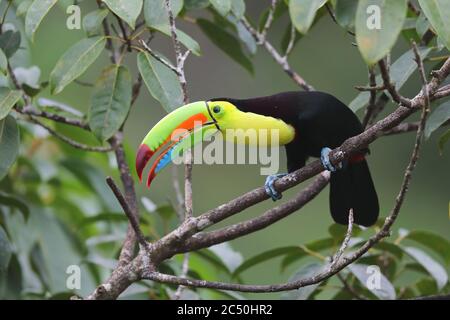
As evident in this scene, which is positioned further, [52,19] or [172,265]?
[52,19]

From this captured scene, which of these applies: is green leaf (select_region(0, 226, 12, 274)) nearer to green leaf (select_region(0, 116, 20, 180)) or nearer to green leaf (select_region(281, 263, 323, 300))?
green leaf (select_region(0, 116, 20, 180))

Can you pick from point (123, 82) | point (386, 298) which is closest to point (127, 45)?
point (123, 82)

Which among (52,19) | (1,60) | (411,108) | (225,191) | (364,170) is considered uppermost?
(52,19)

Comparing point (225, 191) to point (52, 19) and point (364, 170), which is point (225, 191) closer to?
point (52, 19)

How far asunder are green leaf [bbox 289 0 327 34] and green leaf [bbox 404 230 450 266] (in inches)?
52.6

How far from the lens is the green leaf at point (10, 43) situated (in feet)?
9.03

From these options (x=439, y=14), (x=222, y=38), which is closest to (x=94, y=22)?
(x=222, y=38)

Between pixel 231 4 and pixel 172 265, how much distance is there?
3.13ft

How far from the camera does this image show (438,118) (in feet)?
8.07

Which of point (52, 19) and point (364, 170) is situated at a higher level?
point (52, 19)

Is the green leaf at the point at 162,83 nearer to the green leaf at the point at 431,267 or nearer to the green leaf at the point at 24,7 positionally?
the green leaf at the point at 24,7

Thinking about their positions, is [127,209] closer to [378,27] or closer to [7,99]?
[7,99]

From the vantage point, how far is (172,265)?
309 cm

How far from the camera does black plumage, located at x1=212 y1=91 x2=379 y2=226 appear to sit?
9.05 feet
